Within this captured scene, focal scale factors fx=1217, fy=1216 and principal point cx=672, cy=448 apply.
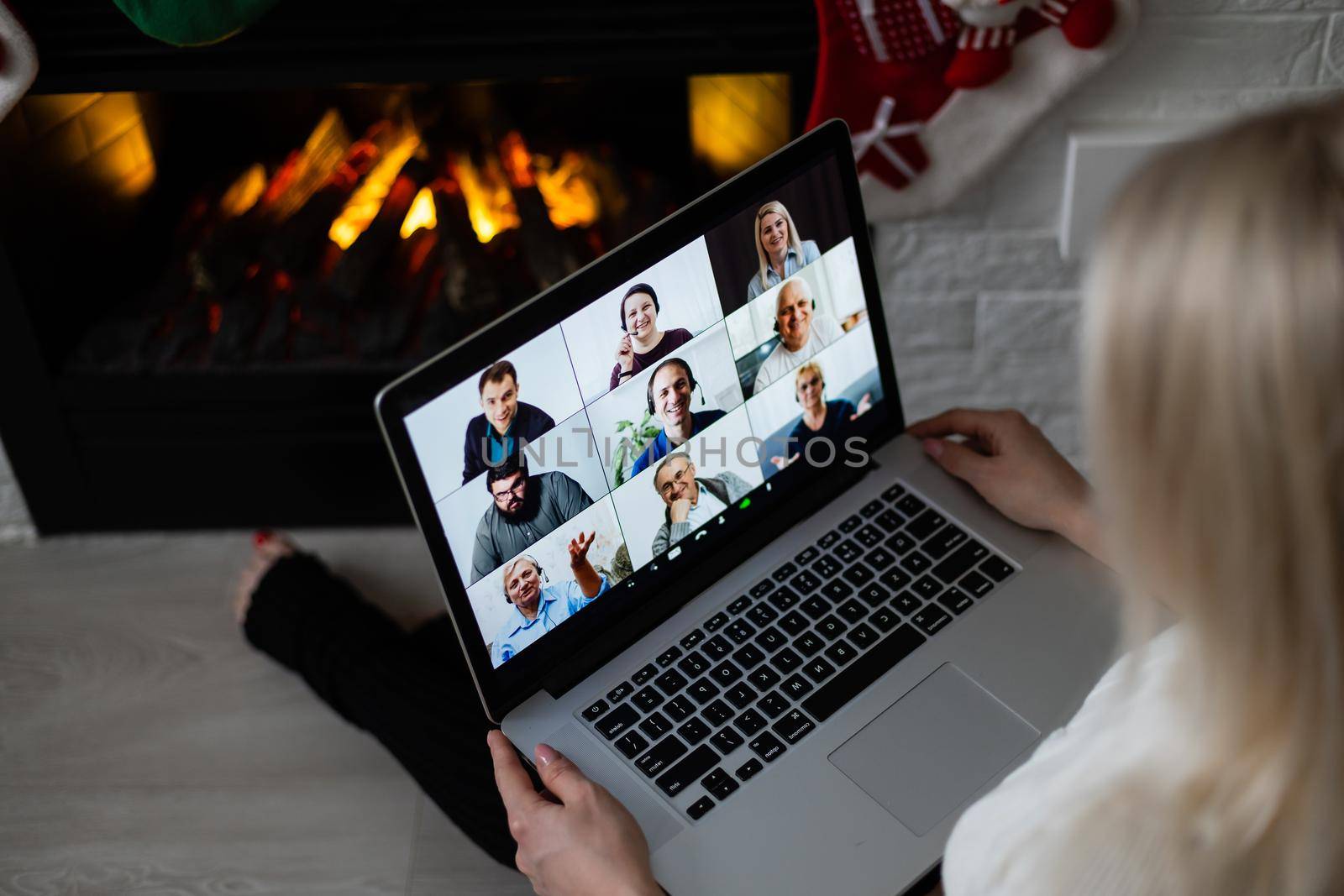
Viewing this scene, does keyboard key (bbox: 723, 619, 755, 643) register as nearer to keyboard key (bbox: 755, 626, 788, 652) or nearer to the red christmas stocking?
keyboard key (bbox: 755, 626, 788, 652)

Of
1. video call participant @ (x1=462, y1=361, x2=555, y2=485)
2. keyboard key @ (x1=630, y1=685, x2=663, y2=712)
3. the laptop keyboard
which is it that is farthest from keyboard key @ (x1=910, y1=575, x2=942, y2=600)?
video call participant @ (x1=462, y1=361, x2=555, y2=485)

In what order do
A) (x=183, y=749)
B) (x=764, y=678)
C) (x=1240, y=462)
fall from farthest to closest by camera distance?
(x=183, y=749) < (x=764, y=678) < (x=1240, y=462)

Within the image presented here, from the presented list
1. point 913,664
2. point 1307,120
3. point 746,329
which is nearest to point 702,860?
point 913,664

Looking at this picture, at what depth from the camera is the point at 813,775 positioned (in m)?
0.80

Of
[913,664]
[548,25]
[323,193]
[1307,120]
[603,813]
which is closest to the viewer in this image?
[1307,120]

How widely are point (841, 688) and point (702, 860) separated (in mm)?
160

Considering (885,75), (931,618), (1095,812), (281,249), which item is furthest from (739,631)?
(281,249)

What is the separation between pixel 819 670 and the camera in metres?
0.86

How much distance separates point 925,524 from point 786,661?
166mm

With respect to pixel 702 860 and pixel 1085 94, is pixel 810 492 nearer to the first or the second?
pixel 702 860

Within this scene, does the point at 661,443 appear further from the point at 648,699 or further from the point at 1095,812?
the point at 1095,812

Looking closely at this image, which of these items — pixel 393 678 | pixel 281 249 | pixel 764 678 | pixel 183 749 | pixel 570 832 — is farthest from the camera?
pixel 281 249

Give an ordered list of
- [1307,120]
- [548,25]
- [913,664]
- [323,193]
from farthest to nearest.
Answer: [323,193] < [548,25] < [913,664] < [1307,120]

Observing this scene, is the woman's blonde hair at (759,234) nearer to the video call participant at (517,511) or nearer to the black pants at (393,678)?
the video call participant at (517,511)
